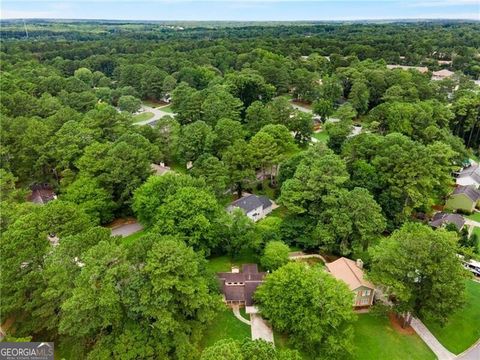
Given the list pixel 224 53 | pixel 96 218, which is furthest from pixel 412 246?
pixel 224 53

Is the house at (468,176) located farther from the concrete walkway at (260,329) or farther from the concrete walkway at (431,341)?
the concrete walkway at (260,329)

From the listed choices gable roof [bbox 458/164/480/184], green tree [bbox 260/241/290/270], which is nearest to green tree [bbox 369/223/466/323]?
green tree [bbox 260/241/290/270]

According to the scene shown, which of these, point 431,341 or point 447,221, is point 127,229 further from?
point 447,221

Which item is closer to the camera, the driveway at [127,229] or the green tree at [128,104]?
the driveway at [127,229]

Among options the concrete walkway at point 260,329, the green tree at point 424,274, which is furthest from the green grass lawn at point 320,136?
the concrete walkway at point 260,329

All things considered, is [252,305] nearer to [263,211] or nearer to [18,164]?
[263,211]
